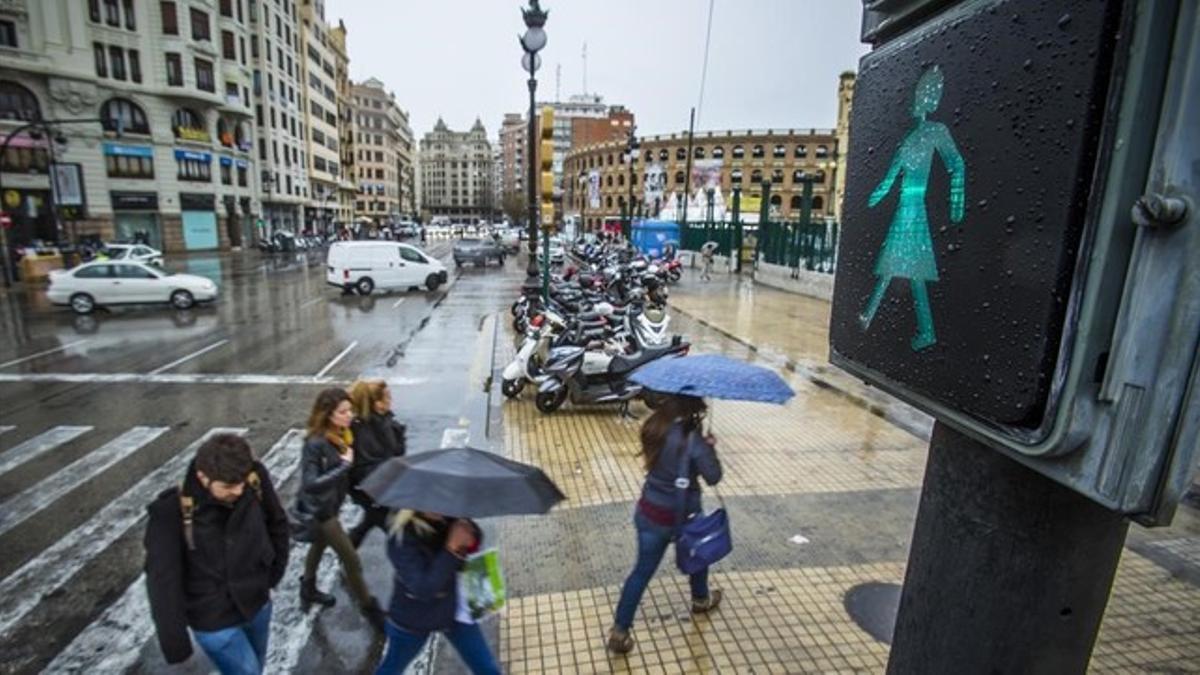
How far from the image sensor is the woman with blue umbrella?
12.8ft

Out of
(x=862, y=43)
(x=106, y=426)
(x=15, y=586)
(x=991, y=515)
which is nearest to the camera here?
(x=991, y=515)

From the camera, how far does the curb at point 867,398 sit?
8.51m

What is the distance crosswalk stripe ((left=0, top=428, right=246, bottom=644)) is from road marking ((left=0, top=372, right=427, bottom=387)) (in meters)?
3.92

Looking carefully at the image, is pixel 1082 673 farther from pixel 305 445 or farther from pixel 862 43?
pixel 305 445

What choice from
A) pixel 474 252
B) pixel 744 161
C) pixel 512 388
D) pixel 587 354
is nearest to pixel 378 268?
pixel 474 252

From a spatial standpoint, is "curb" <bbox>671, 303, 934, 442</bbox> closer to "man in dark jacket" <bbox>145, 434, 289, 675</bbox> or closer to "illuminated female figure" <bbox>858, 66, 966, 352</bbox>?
"illuminated female figure" <bbox>858, 66, 966, 352</bbox>

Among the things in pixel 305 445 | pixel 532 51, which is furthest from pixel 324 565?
pixel 532 51

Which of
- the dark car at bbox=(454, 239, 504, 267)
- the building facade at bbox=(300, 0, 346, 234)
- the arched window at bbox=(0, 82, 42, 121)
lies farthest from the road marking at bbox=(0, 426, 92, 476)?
the building facade at bbox=(300, 0, 346, 234)

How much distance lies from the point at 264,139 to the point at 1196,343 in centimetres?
6465

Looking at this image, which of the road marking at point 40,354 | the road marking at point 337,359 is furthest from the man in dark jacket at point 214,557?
the road marking at point 40,354

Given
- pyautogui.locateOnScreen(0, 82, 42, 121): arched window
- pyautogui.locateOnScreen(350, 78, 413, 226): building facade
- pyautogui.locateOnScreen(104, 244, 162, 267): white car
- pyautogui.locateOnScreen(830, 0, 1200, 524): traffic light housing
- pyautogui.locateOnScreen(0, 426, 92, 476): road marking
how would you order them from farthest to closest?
pyautogui.locateOnScreen(350, 78, 413, 226): building facade < pyautogui.locateOnScreen(0, 82, 42, 121): arched window < pyautogui.locateOnScreen(104, 244, 162, 267): white car < pyautogui.locateOnScreen(0, 426, 92, 476): road marking < pyautogui.locateOnScreen(830, 0, 1200, 524): traffic light housing

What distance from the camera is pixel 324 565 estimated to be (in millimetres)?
5180

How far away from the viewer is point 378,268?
22.3 metres

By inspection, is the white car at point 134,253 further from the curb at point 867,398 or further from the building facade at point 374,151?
the building facade at point 374,151
